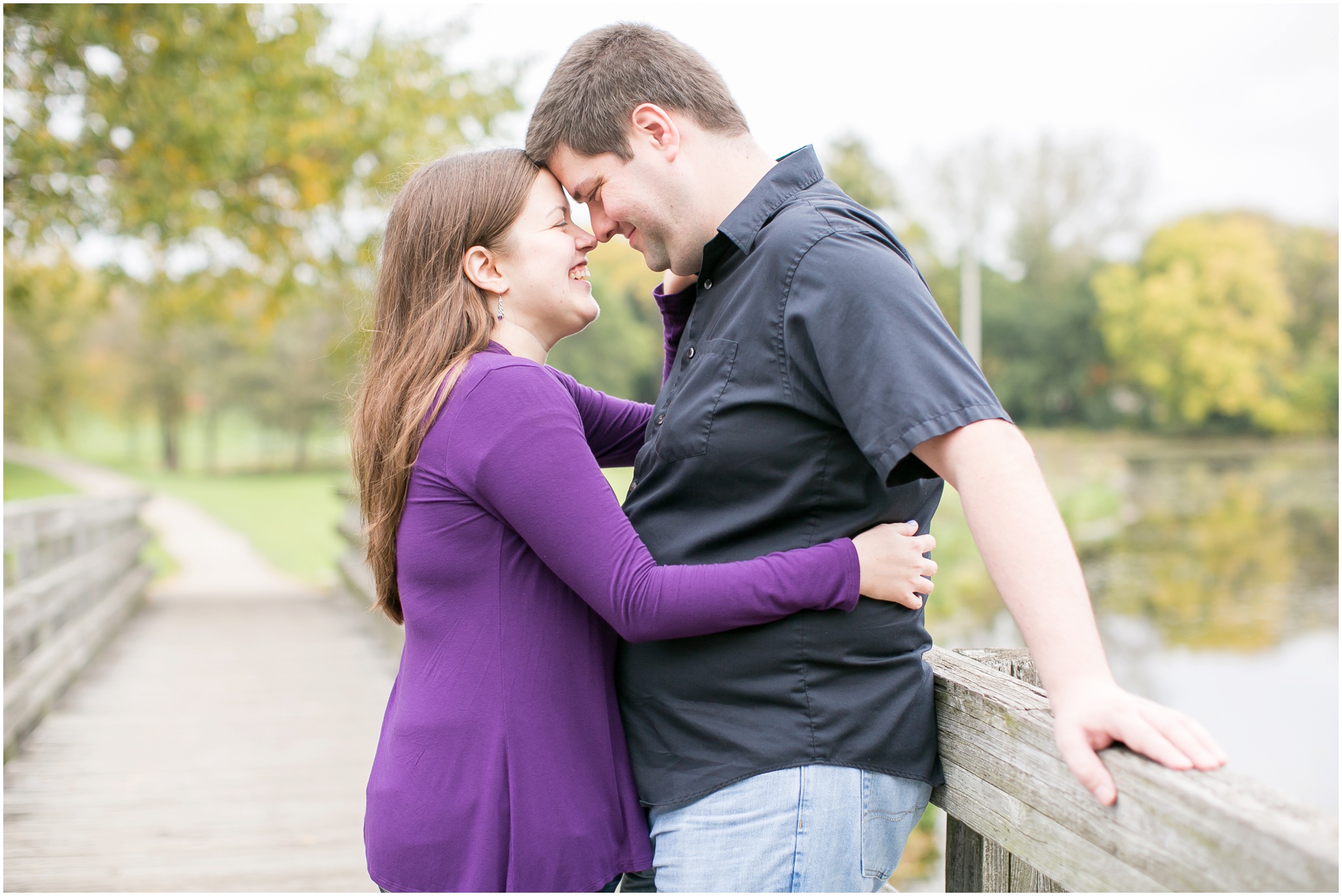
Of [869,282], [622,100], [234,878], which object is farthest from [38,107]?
[869,282]

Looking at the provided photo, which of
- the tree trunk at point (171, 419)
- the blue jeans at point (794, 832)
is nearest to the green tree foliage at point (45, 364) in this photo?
the tree trunk at point (171, 419)

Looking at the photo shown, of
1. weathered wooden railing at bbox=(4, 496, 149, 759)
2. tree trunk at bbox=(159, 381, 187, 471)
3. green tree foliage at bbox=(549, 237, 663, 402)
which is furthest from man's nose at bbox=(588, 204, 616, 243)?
tree trunk at bbox=(159, 381, 187, 471)

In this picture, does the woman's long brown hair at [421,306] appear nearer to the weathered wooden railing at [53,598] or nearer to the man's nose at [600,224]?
the man's nose at [600,224]

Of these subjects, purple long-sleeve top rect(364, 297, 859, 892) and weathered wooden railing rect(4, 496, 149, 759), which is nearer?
purple long-sleeve top rect(364, 297, 859, 892)

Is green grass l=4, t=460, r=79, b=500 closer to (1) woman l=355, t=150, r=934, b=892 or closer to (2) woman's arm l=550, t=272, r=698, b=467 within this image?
(2) woman's arm l=550, t=272, r=698, b=467

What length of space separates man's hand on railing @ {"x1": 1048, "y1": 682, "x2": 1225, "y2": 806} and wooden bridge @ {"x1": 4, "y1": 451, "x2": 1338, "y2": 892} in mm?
16

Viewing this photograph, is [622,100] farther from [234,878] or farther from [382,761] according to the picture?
[234,878]

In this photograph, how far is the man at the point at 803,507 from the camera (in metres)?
1.21

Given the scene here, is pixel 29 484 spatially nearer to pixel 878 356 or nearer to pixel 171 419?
pixel 171 419

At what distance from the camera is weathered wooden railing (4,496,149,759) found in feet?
16.8

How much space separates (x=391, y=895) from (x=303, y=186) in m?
8.06

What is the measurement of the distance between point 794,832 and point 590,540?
484mm

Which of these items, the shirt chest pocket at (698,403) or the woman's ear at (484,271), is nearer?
the shirt chest pocket at (698,403)

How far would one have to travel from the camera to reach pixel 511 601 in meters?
1.55
